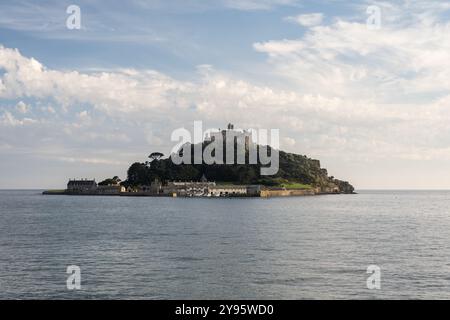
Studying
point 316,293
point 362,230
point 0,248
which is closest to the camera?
point 316,293

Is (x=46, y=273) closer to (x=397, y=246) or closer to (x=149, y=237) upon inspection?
(x=149, y=237)

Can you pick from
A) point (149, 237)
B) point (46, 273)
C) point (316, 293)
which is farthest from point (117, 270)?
point (149, 237)

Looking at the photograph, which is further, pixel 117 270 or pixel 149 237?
pixel 149 237

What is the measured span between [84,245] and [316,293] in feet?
123
